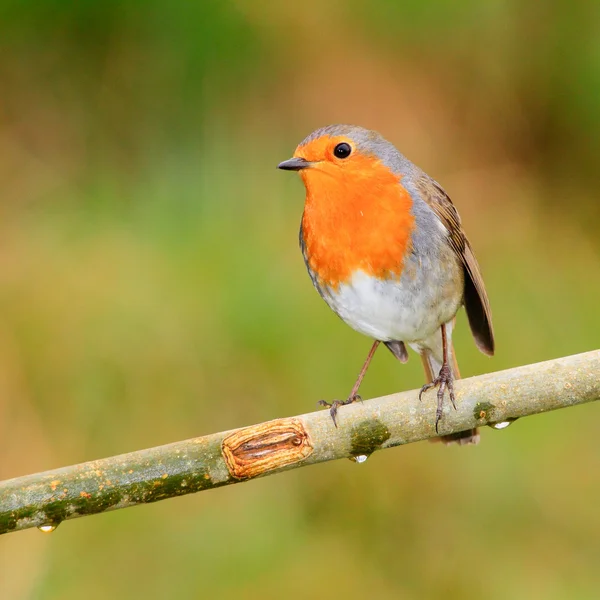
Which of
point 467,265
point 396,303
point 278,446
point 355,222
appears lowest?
point 278,446

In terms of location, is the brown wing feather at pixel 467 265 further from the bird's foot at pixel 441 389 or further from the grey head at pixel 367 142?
the bird's foot at pixel 441 389

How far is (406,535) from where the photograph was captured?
3953mm

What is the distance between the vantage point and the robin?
2.98 metres

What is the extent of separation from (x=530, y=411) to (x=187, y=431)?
2.15 m

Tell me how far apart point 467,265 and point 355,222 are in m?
0.55

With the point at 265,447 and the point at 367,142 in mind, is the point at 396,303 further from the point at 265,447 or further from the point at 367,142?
the point at 265,447

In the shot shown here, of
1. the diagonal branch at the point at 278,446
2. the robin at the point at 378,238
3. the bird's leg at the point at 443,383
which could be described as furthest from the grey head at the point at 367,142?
the diagonal branch at the point at 278,446

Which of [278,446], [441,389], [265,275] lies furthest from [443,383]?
[265,275]

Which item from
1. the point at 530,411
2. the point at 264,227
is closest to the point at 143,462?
the point at 530,411

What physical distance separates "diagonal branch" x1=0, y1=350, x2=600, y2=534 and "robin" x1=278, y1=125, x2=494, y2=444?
0.53 metres

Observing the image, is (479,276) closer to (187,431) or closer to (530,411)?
(530,411)

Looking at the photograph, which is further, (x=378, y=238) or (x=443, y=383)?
(x=378, y=238)

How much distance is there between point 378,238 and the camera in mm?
2975

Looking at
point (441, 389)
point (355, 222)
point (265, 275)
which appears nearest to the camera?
point (441, 389)
